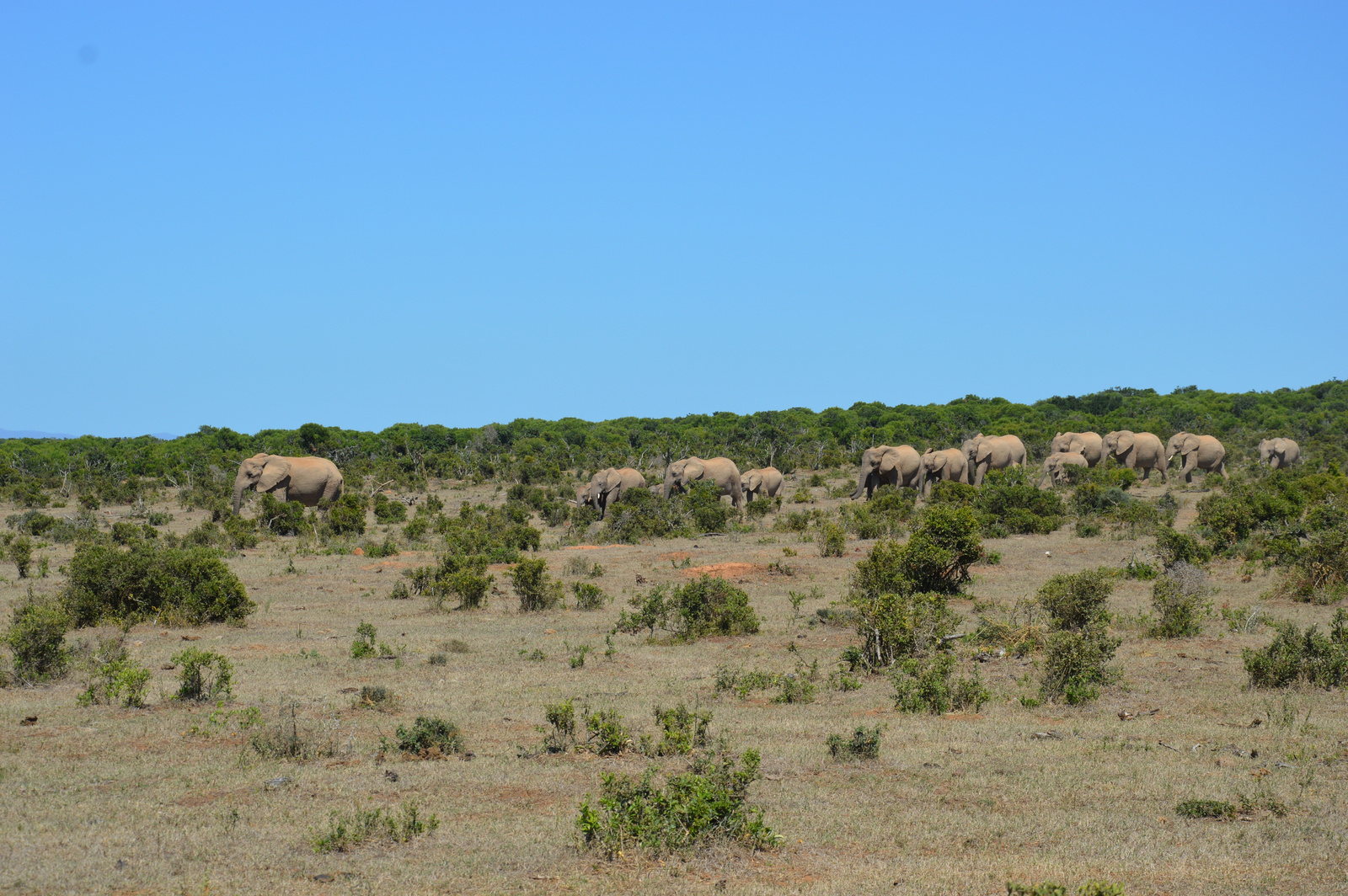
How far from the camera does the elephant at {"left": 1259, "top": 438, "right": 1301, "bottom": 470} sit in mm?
42781

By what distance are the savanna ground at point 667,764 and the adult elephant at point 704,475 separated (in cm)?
2103

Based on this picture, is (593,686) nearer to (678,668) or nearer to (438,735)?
(678,668)

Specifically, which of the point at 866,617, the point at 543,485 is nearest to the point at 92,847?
the point at 866,617

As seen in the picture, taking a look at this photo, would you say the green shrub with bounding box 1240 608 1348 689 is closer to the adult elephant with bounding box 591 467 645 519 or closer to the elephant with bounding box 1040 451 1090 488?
the adult elephant with bounding box 591 467 645 519

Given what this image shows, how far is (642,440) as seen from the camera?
65.2 m

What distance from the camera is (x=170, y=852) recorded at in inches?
277

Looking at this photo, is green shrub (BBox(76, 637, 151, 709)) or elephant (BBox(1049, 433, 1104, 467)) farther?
elephant (BBox(1049, 433, 1104, 467))

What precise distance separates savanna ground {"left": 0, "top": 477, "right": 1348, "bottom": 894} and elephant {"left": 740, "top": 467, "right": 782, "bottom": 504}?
23363mm

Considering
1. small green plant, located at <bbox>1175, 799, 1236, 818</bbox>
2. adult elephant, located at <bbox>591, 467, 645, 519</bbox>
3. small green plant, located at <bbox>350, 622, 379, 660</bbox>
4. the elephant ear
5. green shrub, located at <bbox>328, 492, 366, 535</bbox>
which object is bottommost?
small green plant, located at <bbox>1175, 799, 1236, 818</bbox>

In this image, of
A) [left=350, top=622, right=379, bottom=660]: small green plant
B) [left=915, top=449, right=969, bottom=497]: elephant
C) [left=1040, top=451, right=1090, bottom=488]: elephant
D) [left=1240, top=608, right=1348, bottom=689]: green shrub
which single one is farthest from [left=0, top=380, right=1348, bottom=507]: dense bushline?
[left=1240, top=608, right=1348, bottom=689]: green shrub

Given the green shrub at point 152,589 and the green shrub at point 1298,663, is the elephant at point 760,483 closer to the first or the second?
the green shrub at point 152,589

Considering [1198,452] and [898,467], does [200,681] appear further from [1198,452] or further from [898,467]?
[1198,452]

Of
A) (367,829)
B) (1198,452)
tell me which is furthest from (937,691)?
(1198,452)

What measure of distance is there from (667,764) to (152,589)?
10170 millimetres
